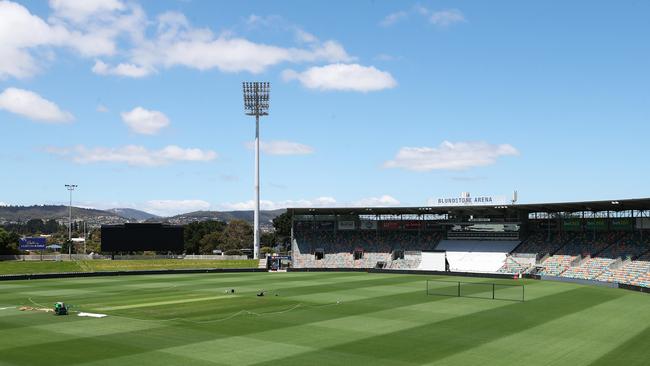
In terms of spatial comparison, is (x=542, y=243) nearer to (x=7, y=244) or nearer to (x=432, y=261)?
(x=432, y=261)

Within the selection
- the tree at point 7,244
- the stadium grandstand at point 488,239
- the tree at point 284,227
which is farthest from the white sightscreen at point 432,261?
the tree at point 284,227

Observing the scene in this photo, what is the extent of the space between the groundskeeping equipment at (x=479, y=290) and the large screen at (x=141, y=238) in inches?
1935

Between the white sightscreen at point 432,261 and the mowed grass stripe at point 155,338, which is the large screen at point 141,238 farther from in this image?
the mowed grass stripe at point 155,338

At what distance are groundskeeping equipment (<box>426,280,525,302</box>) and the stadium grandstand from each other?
13.8 meters

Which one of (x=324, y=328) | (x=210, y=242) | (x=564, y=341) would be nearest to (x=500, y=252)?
(x=564, y=341)

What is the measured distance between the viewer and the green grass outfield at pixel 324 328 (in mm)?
27141

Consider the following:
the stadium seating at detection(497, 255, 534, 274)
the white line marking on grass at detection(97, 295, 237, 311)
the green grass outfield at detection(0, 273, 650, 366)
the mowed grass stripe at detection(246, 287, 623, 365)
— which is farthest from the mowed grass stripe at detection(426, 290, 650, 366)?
the stadium seating at detection(497, 255, 534, 274)

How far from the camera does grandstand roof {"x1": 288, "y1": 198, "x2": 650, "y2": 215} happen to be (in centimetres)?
7156

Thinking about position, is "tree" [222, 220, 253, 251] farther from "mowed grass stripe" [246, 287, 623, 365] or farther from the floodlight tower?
"mowed grass stripe" [246, 287, 623, 365]

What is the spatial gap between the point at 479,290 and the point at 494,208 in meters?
31.2

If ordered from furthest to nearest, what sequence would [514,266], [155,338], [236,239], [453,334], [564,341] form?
[236,239] → [514,266] → [453,334] → [564,341] → [155,338]

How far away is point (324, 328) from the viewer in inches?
1394

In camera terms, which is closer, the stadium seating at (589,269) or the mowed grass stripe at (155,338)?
the mowed grass stripe at (155,338)

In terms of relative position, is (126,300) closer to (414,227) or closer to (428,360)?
(428,360)
